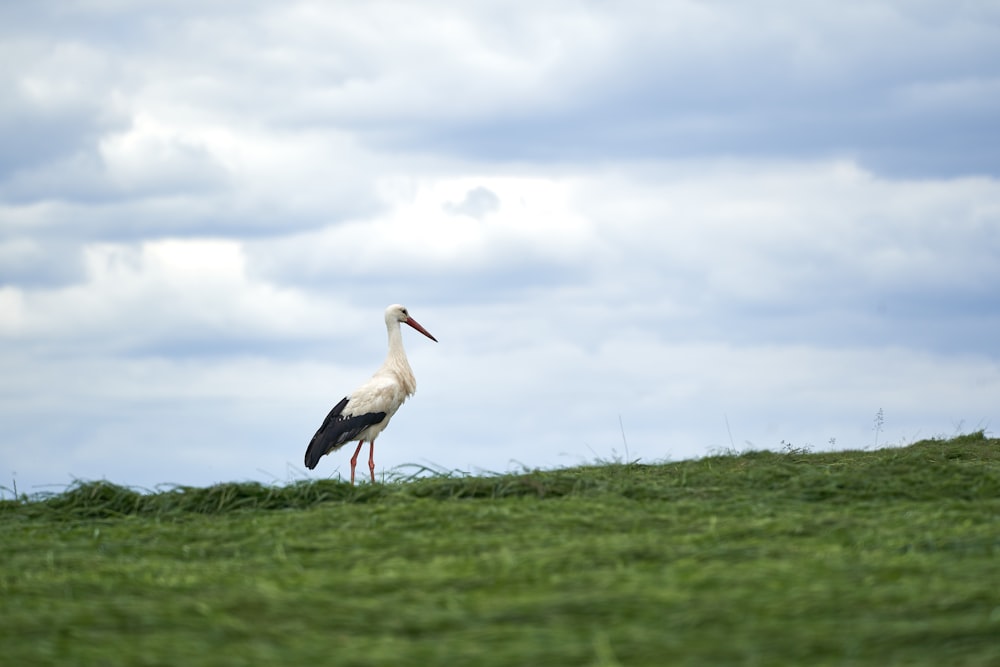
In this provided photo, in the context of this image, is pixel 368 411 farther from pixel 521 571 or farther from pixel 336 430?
pixel 521 571

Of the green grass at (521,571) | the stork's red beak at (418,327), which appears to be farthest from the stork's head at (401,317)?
the green grass at (521,571)

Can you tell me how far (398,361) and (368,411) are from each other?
86 centimetres

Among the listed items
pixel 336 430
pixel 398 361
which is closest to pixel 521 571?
pixel 336 430

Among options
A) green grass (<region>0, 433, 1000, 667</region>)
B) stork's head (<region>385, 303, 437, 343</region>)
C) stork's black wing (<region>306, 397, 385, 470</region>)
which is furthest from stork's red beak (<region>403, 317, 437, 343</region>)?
green grass (<region>0, 433, 1000, 667</region>)

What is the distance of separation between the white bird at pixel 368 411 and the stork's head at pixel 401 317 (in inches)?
19.4

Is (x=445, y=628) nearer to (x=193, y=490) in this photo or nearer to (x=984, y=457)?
(x=193, y=490)

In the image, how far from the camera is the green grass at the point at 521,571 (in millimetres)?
4387

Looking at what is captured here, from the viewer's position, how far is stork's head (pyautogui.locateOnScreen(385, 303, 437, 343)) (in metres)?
14.0

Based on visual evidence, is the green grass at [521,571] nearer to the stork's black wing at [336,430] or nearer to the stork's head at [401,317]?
the stork's black wing at [336,430]

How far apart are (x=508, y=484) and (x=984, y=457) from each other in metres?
6.05

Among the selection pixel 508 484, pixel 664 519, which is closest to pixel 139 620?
pixel 664 519

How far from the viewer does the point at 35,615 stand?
5180 millimetres

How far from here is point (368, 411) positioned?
42.6ft

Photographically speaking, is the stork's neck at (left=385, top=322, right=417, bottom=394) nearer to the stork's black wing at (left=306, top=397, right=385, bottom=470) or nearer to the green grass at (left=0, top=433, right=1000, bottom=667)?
the stork's black wing at (left=306, top=397, right=385, bottom=470)
